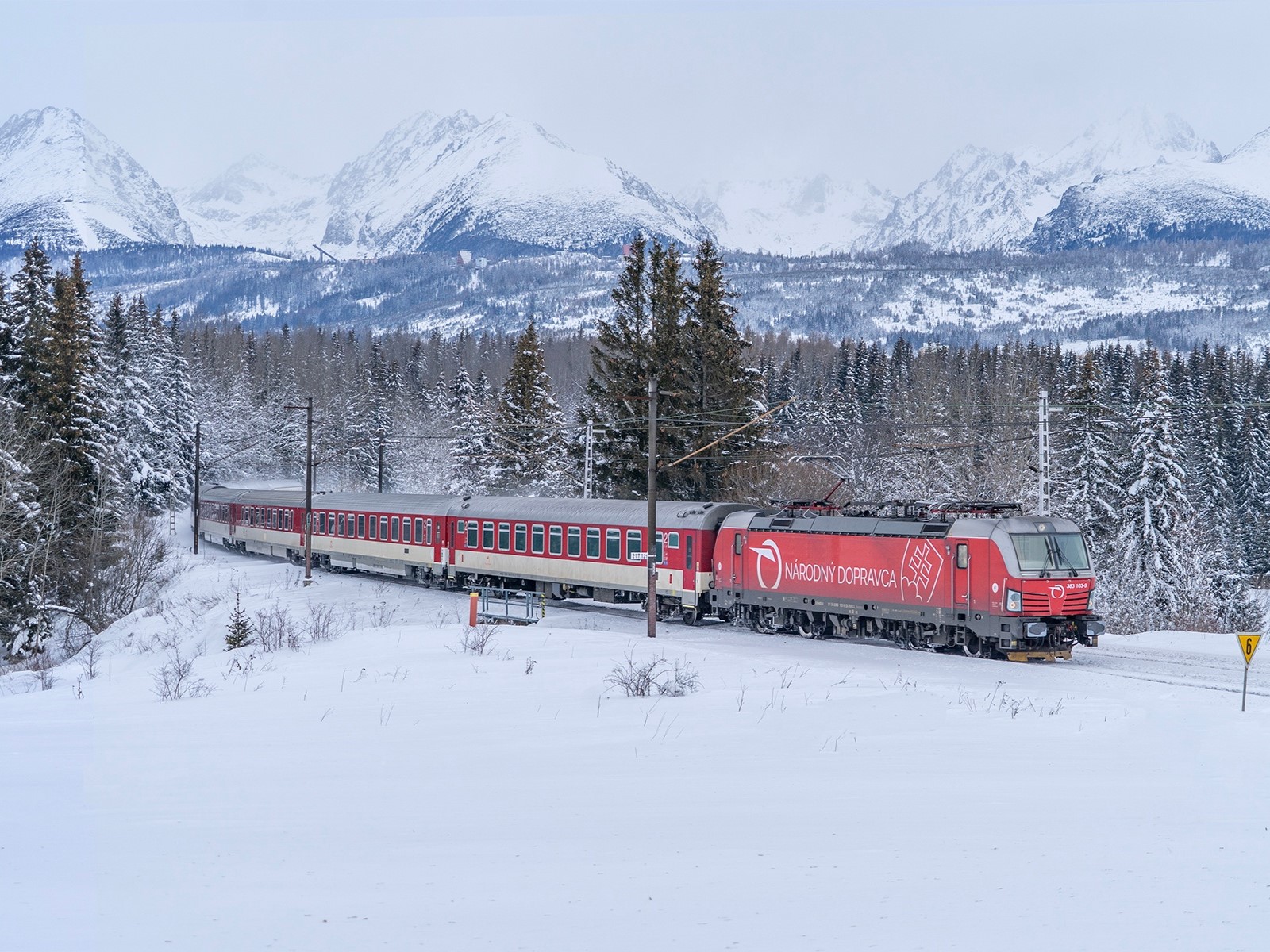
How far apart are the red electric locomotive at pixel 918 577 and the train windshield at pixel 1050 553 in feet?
0.07

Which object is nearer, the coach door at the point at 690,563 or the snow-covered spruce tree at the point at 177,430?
the coach door at the point at 690,563

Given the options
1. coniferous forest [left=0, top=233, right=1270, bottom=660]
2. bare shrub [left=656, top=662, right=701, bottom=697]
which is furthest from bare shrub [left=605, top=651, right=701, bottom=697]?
coniferous forest [left=0, top=233, right=1270, bottom=660]

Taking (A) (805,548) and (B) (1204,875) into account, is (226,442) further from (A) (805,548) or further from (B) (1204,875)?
(B) (1204,875)

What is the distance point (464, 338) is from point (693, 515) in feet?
499

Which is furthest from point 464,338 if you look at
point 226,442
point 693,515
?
point 693,515

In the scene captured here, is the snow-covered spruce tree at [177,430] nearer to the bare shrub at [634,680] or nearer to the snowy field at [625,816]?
the snowy field at [625,816]

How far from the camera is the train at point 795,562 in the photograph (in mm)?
23219

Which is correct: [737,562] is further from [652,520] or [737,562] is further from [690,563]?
[652,520]

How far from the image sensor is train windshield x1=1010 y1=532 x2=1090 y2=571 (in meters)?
22.9

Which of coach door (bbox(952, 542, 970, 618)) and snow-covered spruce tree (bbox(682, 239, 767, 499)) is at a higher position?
snow-covered spruce tree (bbox(682, 239, 767, 499))

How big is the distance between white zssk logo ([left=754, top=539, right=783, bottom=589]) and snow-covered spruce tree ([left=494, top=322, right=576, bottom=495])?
104 feet

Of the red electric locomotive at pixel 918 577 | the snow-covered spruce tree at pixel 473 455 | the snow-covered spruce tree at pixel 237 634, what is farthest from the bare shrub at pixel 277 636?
the snow-covered spruce tree at pixel 473 455

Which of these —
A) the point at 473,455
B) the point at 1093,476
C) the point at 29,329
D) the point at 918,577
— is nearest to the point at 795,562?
the point at 918,577

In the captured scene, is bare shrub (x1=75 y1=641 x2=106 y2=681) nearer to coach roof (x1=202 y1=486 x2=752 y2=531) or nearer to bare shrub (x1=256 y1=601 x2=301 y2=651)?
bare shrub (x1=256 y1=601 x2=301 y2=651)
